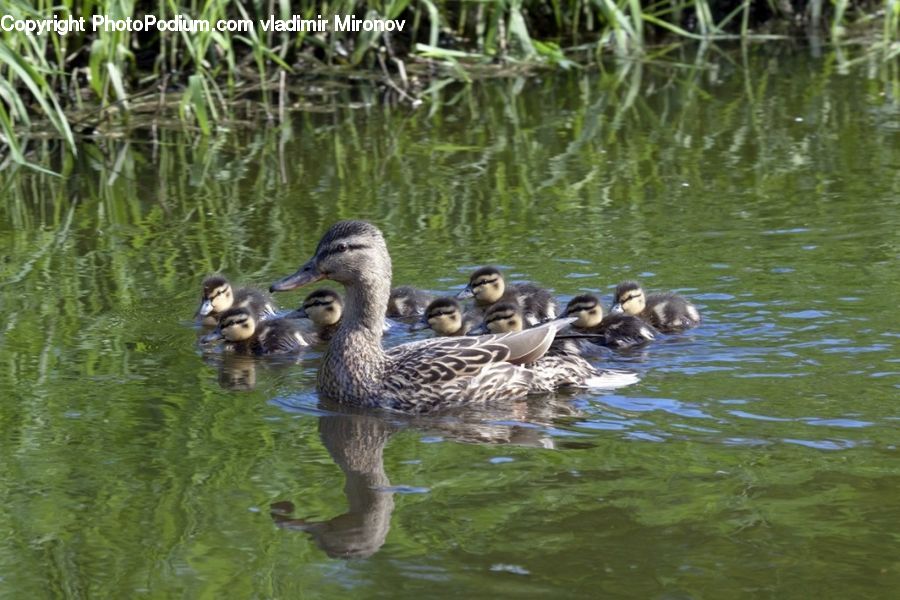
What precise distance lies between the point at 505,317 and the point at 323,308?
0.77 metres

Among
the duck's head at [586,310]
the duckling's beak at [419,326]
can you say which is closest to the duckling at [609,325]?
the duck's head at [586,310]

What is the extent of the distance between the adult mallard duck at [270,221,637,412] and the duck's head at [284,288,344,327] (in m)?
0.72

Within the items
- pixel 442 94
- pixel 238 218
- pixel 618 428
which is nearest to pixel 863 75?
pixel 442 94

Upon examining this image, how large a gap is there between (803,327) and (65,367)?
2520 mm

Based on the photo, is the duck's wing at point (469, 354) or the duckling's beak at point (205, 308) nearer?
the duck's wing at point (469, 354)

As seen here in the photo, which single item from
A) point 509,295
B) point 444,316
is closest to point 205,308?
point 444,316

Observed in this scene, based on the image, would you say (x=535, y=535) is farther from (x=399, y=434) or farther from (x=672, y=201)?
(x=672, y=201)

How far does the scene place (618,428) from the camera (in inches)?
191

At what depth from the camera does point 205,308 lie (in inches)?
248

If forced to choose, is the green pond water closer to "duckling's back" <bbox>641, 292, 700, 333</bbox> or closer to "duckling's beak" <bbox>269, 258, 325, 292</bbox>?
"duckling's back" <bbox>641, 292, 700, 333</bbox>

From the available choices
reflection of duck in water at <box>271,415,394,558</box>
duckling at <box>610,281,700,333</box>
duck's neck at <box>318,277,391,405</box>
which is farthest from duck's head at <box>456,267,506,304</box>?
reflection of duck in water at <box>271,415,394,558</box>

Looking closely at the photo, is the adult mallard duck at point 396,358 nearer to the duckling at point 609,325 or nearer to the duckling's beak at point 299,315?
the duckling at point 609,325

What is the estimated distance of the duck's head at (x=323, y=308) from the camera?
6.40m

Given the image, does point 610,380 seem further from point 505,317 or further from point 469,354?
point 505,317
